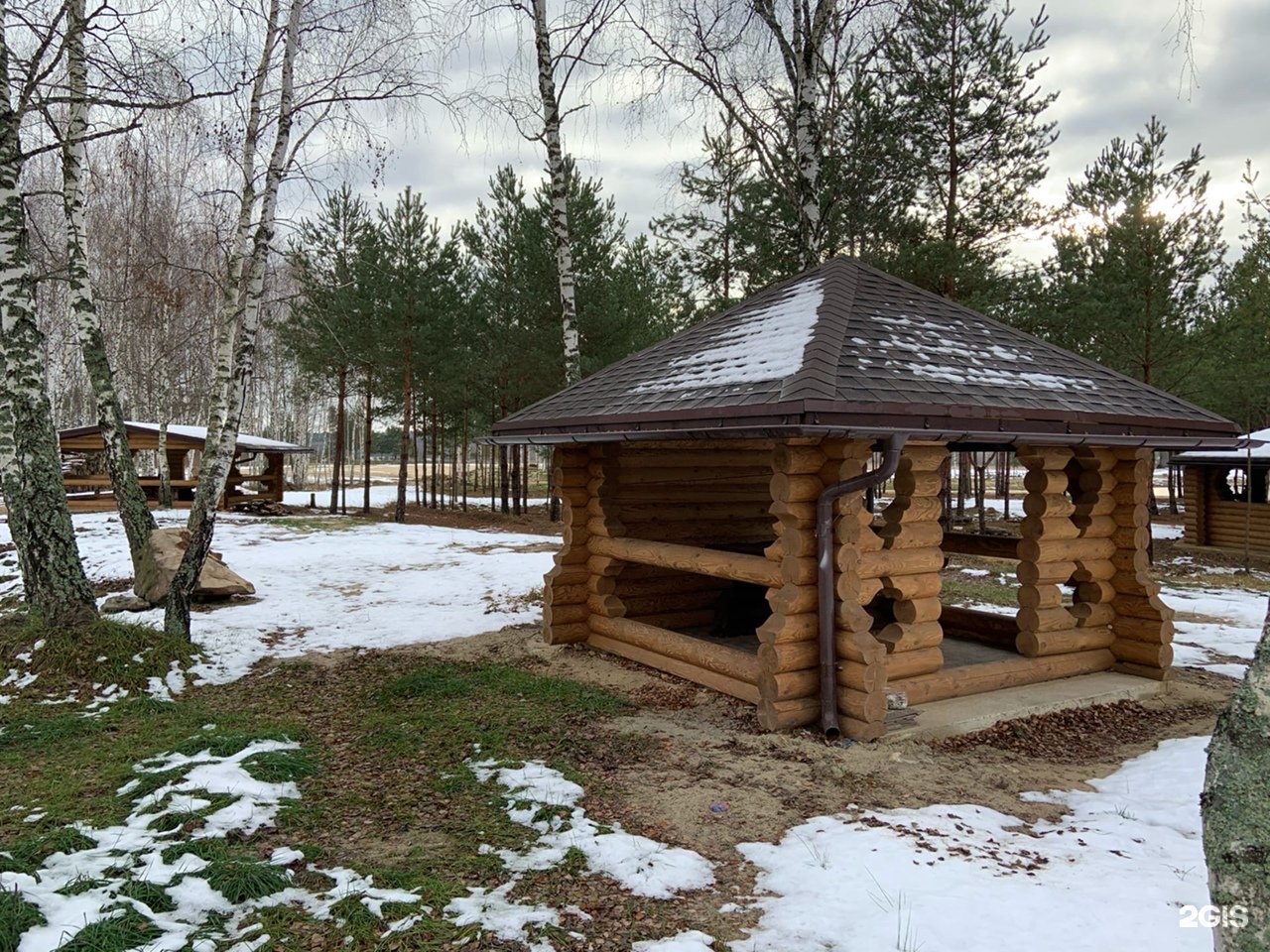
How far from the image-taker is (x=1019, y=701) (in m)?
6.02

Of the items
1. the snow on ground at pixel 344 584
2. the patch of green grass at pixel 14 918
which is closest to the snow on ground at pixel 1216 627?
the snow on ground at pixel 344 584

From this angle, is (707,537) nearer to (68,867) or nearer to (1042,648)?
(1042,648)

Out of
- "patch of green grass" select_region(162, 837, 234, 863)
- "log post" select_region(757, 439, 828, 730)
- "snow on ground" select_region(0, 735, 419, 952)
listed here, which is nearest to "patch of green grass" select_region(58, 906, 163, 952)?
"snow on ground" select_region(0, 735, 419, 952)

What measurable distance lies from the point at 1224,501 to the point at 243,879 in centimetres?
2252

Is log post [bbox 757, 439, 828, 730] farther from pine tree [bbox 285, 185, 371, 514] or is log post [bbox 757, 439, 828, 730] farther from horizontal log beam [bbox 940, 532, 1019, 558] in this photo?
pine tree [bbox 285, 185, 371, 514]

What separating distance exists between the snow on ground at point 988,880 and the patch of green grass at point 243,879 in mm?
1981

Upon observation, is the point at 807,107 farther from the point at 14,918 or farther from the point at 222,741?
the point at 14,918

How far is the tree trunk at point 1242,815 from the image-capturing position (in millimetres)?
1468

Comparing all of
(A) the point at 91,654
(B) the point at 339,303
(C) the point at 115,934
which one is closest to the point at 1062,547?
(C) the point at 115,934

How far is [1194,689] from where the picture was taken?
6.85m

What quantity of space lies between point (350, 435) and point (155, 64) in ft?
163

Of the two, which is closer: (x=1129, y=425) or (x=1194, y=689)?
(x=1129, y=425)

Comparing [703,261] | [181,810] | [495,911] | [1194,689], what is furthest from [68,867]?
[703,261]

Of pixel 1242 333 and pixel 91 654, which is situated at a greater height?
pixel 1242 333
